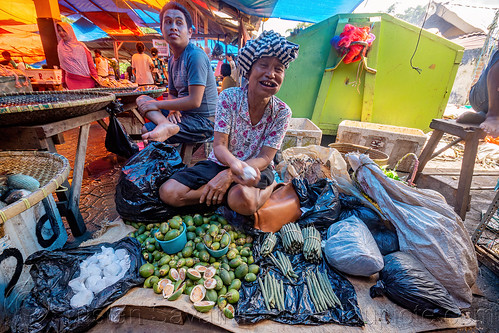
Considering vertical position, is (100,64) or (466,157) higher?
(100,64)

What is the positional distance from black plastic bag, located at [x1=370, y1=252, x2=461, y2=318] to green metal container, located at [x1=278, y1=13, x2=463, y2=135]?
13.7 feet

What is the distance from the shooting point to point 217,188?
2012 mm

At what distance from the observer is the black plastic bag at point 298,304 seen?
4.76 ft

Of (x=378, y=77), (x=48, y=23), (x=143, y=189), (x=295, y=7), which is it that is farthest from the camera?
(x=295, y=7)

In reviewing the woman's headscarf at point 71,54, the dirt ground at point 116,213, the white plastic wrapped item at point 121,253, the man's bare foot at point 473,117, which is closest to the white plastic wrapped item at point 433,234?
the dirt ground at point 116,213

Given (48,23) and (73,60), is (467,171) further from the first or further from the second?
(48,23)

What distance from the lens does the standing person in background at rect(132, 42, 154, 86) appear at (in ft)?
22.5

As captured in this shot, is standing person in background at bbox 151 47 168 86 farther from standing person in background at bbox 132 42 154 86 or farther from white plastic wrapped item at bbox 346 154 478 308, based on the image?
white plastic wrapped item at bbox 346 154 478 308

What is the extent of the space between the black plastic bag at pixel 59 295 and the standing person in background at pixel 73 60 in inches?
211

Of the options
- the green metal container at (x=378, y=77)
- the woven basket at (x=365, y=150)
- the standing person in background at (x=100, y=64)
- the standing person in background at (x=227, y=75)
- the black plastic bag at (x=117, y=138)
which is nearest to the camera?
the black plastic bag at (x=117, y=138)

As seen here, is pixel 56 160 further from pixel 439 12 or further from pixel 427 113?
pixel 439 12

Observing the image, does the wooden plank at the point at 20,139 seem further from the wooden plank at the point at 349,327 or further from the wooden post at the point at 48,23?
the wooden post at the point at 48,23

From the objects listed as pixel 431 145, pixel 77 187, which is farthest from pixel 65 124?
pixel 431 145

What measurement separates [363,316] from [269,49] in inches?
85.6
